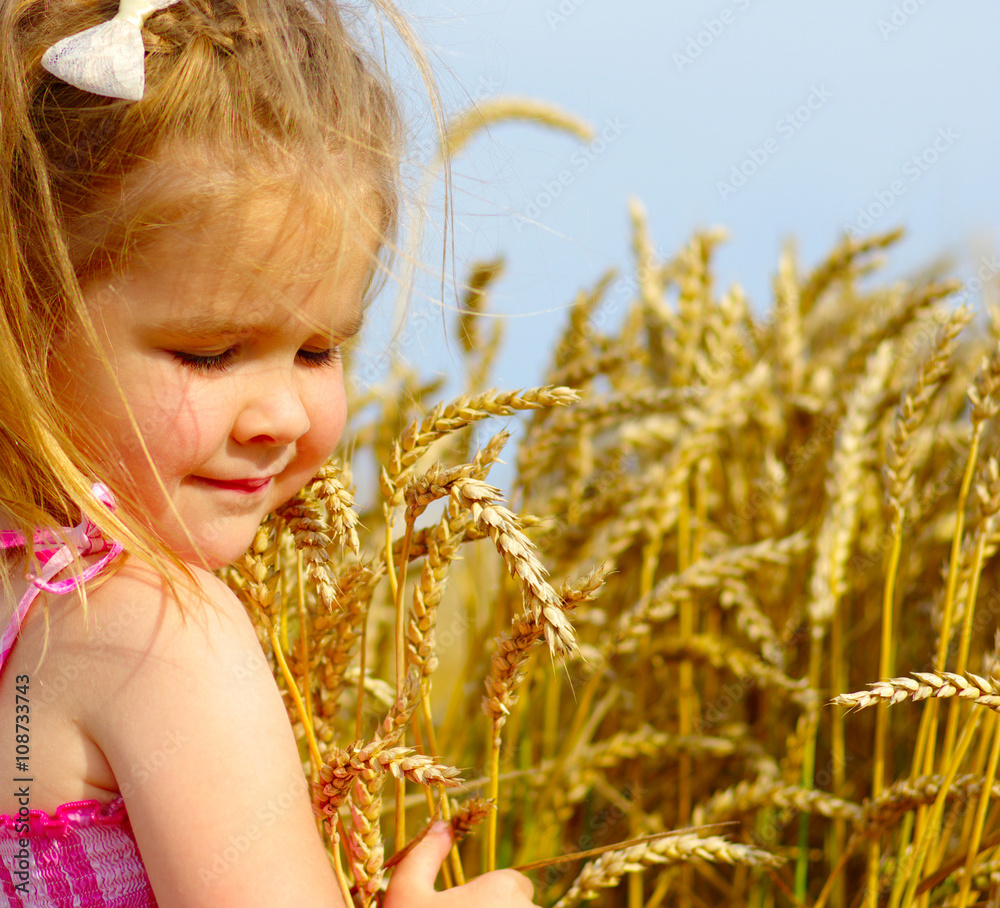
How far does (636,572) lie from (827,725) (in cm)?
37

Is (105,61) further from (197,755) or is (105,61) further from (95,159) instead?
(197,755)

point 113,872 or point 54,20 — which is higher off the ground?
point 54,20

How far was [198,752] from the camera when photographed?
59 centimetres

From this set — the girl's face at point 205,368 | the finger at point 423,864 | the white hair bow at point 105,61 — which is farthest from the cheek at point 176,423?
the finger at point 423,864

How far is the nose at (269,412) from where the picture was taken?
657 millimetres

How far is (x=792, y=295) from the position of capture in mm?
1542

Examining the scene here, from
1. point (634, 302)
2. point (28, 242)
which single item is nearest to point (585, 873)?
point (28, 242)

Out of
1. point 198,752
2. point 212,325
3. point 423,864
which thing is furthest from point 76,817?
point 212,325

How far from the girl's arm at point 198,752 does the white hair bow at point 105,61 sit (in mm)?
332

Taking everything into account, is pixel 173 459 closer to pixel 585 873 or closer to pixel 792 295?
pixel 585 873

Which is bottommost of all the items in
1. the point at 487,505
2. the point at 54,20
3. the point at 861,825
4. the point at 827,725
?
the point at 827,725

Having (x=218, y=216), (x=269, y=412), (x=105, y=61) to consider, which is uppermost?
(x=105, y=61)

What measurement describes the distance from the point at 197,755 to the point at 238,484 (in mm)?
203

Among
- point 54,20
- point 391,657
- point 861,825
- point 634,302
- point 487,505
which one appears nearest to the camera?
point 487,505
